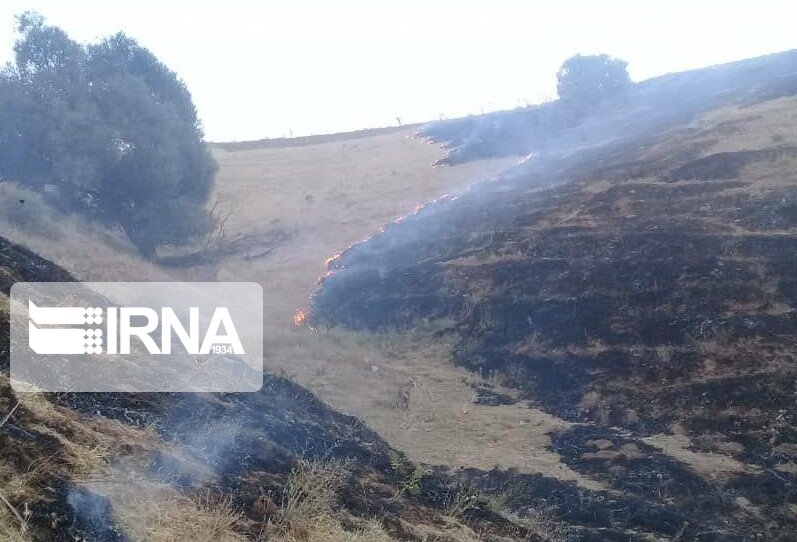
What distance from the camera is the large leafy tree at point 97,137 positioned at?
1728cm

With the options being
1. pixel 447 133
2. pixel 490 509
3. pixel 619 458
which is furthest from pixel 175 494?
pixel 447 133

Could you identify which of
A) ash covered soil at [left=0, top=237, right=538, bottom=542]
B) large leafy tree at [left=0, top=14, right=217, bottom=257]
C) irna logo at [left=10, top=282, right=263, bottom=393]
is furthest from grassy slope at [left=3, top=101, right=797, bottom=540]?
irna logo at [left=10, top=282, right=263, bottom=393]

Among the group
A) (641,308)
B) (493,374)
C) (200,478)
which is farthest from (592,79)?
(200,478)

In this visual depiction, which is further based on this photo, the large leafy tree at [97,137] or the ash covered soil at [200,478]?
the large leafy tree at [97,137]

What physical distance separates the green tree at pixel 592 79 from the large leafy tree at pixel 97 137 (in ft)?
64.6

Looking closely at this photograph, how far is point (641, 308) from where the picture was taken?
12.1 m

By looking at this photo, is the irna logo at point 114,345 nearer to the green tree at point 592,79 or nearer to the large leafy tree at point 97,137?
the large leafy tree at point 97,137

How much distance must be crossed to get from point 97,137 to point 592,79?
2347 centimetres

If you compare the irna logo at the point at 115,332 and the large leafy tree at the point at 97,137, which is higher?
the large leafy tree at the point at 97,137

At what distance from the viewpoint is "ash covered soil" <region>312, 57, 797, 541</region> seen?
749 cm

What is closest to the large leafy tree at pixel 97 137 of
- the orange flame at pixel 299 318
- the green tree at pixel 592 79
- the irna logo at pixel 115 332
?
the orange flame at pixel 299 318

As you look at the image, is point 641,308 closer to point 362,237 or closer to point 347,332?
point 347,332

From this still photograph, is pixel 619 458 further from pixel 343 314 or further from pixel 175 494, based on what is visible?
pixel 343 314

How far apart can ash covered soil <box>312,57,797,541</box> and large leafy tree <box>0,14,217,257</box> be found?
18.6 ft
